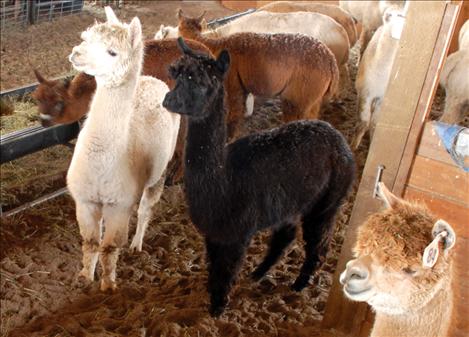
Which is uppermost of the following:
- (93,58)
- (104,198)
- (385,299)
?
(93,58)

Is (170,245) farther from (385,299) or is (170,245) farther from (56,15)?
(56,15)

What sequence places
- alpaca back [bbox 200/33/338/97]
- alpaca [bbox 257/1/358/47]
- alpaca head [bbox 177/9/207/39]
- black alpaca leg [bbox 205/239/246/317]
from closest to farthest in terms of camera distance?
black alpaca leg [bbox 205/239/246/317]
alpaca back [bbox 200/33/338/97]
alpaca head [bbox 177/9/207/39]
alpaca [bbox 257/1/358/47]

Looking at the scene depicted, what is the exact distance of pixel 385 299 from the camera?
2.14 metres

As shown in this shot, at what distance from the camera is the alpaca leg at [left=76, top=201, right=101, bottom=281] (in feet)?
11.0

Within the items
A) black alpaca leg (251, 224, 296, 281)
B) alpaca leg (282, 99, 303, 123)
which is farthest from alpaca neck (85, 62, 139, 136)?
alpaca leg (282, 99, 303, 123)

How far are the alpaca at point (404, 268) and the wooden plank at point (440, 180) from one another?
1.92 feet

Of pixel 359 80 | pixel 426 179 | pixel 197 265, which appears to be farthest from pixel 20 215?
pixel 359 80

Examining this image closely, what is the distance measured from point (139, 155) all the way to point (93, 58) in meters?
0.77

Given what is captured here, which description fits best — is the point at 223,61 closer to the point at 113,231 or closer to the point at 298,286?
the point at 113,231

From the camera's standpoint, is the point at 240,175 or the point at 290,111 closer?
the point at 240,175

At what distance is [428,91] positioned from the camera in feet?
8.73

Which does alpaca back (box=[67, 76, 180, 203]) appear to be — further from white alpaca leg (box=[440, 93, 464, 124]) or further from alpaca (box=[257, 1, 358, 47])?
alpaca (box=[257, 1, 358, 47])

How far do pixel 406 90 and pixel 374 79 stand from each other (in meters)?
2.92

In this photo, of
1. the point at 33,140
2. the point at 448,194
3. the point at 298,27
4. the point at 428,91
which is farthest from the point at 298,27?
the point at 448,194
